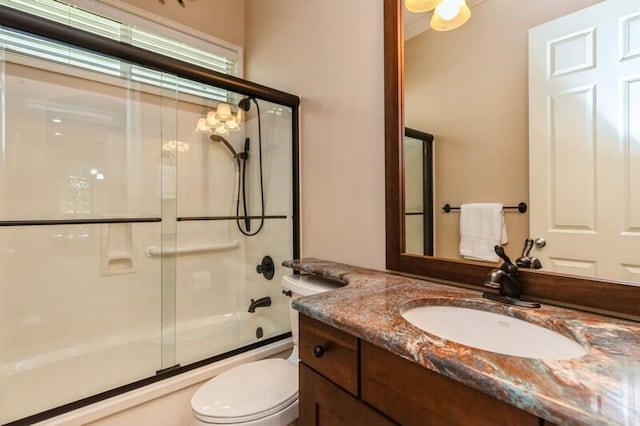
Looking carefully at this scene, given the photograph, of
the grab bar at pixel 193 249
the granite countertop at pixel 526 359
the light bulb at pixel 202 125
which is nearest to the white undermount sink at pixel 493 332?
the granite countertop at pixel 526 359

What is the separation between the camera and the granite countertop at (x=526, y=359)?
41 cm

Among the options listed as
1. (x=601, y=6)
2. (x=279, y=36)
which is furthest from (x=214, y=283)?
(x=601, y=6)

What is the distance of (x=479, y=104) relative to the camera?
1.06 metres

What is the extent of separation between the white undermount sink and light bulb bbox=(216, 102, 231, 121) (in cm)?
181

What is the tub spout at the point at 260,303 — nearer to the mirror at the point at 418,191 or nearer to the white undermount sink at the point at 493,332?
the mirror at the point at 418,191

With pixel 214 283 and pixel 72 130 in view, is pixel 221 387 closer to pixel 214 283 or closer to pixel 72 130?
pixel 214 283

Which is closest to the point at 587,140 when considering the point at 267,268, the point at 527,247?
the point at 527,247

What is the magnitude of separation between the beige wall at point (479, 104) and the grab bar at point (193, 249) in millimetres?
1534

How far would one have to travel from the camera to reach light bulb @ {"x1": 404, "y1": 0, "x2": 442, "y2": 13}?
3.81ft

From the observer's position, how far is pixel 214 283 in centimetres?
220

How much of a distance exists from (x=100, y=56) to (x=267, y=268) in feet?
4.68

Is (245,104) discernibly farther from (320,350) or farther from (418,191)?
(320,350)

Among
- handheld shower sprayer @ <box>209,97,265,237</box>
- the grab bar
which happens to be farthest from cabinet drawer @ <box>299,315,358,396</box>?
the grab bar

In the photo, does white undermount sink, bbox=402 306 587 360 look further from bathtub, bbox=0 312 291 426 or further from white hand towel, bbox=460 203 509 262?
bathtub, bbox=0 312 291 426
